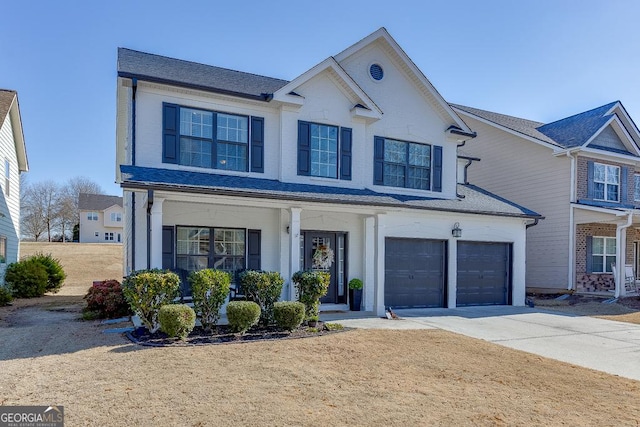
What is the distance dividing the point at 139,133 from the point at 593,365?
10738 millimetres

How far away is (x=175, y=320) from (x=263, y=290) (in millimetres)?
2215

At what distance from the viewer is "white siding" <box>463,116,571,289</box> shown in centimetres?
1764

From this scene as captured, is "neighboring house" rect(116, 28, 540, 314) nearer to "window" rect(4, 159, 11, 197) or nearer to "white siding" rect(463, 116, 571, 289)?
"white siding" rect(463, 116, 571, 289)

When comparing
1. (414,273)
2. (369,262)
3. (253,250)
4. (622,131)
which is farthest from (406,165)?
(622,131)

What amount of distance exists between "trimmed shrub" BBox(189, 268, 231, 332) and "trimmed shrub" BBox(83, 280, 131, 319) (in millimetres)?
3236

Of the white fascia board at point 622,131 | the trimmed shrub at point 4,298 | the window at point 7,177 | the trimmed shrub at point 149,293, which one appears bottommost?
the trimmed shrub at point 4,298

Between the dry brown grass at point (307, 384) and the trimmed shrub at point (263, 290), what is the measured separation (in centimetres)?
151

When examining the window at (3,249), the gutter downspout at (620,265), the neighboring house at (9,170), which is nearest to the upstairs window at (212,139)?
the neighboring house at (9,170)

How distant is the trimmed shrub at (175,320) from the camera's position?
7656 mm

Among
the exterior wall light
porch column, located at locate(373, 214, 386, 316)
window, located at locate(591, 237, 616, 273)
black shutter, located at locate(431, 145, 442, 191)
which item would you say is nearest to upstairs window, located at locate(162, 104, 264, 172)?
porch column, located at locate(373, 214, 386, 316)

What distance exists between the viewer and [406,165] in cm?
1392

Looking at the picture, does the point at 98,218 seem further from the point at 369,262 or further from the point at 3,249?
the point at 369,262

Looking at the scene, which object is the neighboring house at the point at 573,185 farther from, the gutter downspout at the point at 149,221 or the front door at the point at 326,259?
the gutter downspout at the point at 149,221

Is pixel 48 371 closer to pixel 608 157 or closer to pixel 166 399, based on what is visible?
pixel 166 399
